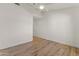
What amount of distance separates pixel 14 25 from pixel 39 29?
283 mm

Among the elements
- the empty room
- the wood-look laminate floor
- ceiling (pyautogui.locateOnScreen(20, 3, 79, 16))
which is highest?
ceiling (pyautogui.locateOnScreen(20, 3, 79, 16))

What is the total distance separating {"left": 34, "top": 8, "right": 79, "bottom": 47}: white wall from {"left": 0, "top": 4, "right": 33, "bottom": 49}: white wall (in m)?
0.10

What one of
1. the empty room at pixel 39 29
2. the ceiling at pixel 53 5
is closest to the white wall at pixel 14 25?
the empty room at pixel 39 29

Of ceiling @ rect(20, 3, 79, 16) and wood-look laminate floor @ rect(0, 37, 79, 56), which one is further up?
ceiling @ rect(20, 3, 79, 16)

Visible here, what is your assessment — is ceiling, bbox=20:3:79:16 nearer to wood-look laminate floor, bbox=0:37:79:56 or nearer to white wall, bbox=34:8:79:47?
white wall, bbox=34:8:79:47

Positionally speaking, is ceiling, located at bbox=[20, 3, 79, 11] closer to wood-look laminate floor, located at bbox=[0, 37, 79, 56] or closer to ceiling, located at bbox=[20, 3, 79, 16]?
ceiling, located at bbox=[20, 3, 79, 16]

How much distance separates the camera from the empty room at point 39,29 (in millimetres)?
1327

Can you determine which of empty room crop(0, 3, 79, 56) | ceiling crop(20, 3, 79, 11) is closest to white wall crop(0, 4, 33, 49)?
empty room crop(0, 3, 79, 56)

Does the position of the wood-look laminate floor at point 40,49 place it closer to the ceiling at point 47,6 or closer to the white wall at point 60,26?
the white wall at point 60,26

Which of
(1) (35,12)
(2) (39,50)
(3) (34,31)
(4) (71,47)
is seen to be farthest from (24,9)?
(4) (71,47)

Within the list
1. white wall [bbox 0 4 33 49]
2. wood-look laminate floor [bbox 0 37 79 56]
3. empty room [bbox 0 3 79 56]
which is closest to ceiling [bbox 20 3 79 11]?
empty room [bbox 0 3 79 56]

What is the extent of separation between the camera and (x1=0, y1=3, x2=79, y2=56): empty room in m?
1.33

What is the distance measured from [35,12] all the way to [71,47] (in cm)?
56

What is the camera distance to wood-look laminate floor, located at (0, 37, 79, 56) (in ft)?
4.37
